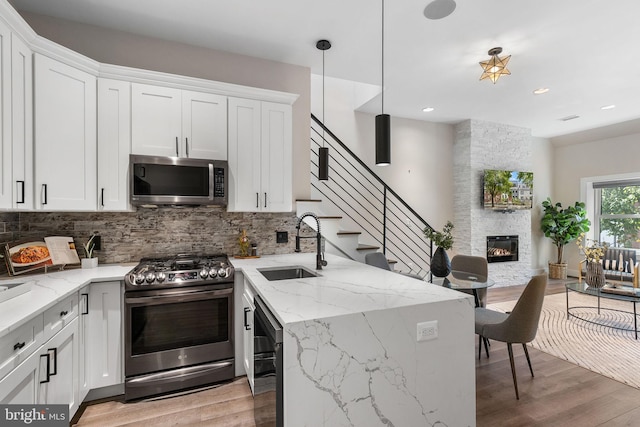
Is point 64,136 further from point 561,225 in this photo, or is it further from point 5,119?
point 561,225

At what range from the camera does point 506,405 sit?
225 centimetres

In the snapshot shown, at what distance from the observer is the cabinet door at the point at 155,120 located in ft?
8.41

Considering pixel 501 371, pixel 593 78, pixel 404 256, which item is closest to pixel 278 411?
pixel 501 371

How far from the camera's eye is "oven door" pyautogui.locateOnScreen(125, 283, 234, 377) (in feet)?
7.40

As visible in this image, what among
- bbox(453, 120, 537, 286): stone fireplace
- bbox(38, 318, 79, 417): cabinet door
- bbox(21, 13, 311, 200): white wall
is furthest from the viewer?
bbox(453, 120, 537, 286): stone fireplace

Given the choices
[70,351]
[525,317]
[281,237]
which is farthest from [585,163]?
[70,351]

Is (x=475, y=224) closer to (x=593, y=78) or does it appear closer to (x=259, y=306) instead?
(x=593, y=78)

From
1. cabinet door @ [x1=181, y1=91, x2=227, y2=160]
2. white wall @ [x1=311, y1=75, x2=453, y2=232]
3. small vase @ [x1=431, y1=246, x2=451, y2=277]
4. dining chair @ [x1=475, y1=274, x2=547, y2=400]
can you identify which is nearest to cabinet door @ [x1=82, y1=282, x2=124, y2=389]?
cabinet door @ [x1=181, y1=91, x2=227, y2=160]

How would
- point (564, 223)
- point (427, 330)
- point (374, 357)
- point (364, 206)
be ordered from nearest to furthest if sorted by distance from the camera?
point (374, 357) → point (427, 330) → point (364, 206) → point (564, 223)

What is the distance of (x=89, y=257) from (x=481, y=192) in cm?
579

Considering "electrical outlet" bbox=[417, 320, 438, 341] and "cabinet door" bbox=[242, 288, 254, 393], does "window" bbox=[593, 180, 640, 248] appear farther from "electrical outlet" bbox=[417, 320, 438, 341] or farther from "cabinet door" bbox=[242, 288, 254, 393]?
"cabinet door" bbox=[242, 288, 254, 393]

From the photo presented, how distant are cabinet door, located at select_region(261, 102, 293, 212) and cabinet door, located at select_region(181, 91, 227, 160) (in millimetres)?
396

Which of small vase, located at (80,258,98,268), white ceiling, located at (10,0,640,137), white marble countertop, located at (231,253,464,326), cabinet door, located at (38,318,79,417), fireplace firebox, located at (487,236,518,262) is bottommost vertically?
cabinet door, located at (38,318,79,417)

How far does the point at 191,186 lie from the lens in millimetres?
2662
